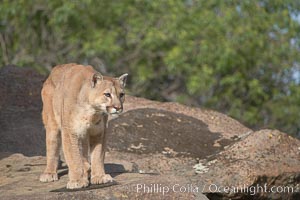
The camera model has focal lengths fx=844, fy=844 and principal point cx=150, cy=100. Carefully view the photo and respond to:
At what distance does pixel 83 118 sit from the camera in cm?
1015

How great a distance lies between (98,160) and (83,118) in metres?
0.55

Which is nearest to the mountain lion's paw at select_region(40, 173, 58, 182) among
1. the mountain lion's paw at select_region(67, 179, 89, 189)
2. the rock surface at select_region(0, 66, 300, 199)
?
the rock surface at select_region(0, 66, 300, 199)

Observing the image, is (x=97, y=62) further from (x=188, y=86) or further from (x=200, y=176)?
(x=200, y=176)

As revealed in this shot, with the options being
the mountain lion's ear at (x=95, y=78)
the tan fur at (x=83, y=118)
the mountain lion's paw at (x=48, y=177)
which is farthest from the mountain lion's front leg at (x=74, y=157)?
the mountain lion's ear at (x=95, y=78)

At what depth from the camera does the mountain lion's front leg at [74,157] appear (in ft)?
33.2

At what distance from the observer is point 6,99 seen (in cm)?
1551

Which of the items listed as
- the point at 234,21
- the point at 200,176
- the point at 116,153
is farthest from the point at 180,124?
the point at 234,21

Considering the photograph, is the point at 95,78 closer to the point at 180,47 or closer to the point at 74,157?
the point at 74,157

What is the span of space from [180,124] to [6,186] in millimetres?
4814

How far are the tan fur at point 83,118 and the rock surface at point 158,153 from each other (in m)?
0.31

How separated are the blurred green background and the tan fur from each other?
39.4 ft

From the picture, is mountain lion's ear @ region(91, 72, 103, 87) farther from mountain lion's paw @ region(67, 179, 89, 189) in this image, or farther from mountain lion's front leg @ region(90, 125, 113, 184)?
mountain lion's paw @ region(67, 179, 89, 189)

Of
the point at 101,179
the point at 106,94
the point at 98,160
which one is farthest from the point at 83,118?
the point at 101,179

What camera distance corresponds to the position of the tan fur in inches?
395
